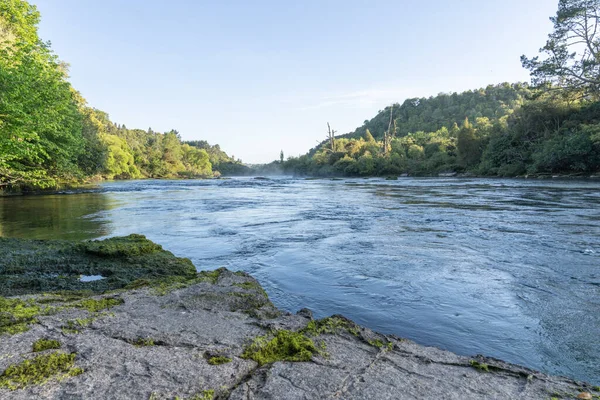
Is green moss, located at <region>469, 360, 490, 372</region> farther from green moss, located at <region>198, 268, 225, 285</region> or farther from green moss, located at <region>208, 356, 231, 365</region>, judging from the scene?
green moss, located at <region>198, 268, 225, 285</region>

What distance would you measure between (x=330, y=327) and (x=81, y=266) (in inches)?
167

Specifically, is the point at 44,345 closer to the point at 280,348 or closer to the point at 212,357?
the point at 212,357

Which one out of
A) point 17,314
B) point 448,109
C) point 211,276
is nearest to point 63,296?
point 17,314

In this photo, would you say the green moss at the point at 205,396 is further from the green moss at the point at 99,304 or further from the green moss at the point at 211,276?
the green moss at the point at 211,276

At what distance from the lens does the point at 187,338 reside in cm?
278

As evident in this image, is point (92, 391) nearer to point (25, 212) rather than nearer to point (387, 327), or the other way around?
point (387, 327)

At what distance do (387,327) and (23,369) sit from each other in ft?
10.6

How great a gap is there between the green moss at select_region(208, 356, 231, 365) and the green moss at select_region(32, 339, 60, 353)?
107 centimetres

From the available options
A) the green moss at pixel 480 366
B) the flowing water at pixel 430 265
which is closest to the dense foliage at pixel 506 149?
the flowing water at pixel 430 265

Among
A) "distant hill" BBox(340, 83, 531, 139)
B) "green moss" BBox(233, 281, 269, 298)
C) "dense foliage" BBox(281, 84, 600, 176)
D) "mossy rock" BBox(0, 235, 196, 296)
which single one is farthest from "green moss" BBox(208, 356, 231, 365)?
"distant hill" BBox(340, 83, 531, 139)

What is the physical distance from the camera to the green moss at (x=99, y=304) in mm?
3305

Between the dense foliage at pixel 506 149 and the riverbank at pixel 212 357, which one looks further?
the dense foliage at pixel 506 149

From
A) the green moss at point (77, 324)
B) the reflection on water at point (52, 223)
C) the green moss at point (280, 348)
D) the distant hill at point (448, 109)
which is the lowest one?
the reflection on water at point (52, 223)

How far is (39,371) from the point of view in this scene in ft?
7.05
